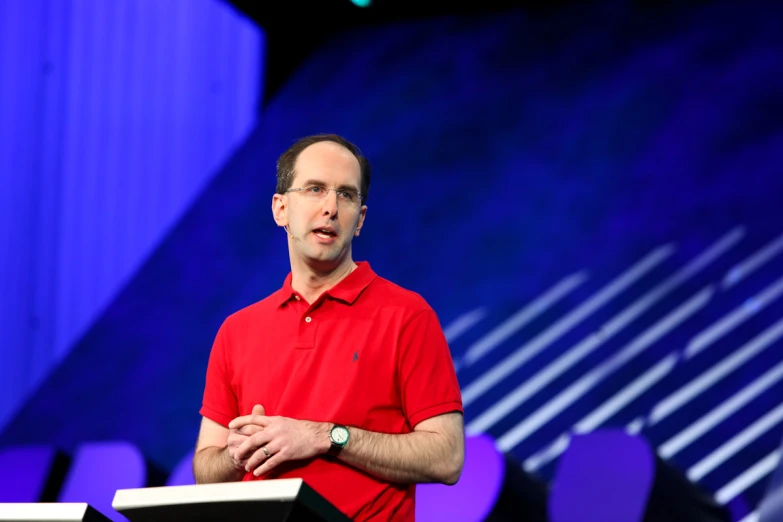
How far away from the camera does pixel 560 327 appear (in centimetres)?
443

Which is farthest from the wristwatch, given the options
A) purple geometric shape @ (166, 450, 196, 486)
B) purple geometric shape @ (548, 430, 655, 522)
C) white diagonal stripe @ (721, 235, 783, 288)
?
white diagonal stripe @ (721, 235, 783, 288)

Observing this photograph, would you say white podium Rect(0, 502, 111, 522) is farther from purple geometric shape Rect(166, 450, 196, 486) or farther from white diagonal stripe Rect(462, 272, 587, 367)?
white diagonal stripe Rect(462, 272, 587, 367)

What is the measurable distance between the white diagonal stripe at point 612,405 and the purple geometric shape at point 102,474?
1721 mm

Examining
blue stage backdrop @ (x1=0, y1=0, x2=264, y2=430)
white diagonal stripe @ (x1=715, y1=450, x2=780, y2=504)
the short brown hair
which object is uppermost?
blue stage backdrop @ (x1=0, y1=0, x2=264, y2=430)

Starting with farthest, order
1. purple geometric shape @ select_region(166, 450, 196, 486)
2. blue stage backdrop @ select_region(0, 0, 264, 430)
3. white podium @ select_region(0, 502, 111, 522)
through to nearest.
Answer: blue stage backdrop @ select_region(0, 0, 264, 430) → purple geometric shape @ select_region(166, 450, 196, 486) → white podium @ select_region(0, 502, 111, 522)

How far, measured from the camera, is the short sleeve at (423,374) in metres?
1.76

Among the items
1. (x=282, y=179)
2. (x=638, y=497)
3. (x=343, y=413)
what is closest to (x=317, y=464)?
(x=343, y=413)

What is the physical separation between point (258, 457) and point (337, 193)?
0.54 m

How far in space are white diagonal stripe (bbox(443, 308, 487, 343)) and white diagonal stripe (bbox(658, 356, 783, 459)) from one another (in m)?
1.04

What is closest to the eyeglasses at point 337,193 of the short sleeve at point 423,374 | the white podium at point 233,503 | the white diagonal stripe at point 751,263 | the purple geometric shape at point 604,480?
the short sleeve at point 423,374

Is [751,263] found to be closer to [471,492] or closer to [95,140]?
[471,492]

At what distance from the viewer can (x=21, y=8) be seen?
15.9 ft

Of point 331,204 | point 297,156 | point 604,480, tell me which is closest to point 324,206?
point 331,204

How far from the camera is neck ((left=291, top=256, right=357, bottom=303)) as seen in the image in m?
1.91
